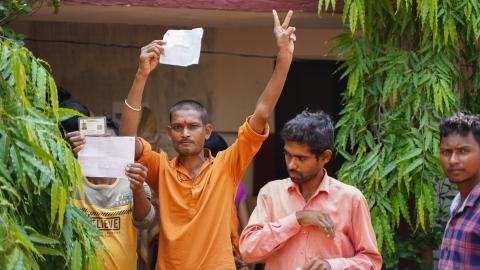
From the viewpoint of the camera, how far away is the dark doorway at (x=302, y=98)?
7.76m

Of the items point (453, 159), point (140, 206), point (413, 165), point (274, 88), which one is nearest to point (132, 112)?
point (140, 206)

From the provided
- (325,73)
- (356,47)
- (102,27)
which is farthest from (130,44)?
(356,47)

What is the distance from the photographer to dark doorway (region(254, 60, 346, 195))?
25.5 feet

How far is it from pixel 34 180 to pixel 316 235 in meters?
1.39

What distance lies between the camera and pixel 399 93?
6027 millimetres

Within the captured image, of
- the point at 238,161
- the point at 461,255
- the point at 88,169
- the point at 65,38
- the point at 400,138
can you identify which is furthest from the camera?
the point at 65,38

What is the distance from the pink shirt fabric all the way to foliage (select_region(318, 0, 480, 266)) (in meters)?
1.58

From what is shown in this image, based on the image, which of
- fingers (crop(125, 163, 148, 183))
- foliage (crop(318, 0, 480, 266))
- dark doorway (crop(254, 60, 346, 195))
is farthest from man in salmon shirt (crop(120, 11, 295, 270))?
dark doorway (crop(254, 60, 346, 195))

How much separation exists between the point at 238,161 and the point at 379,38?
6.04 ft

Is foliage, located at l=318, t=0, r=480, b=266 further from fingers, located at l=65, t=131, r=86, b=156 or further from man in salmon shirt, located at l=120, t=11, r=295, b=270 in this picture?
fingers, located at l=65, t=131, r=86, b=156

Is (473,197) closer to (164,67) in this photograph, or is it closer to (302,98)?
(302,98)

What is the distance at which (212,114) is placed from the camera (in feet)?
25.1

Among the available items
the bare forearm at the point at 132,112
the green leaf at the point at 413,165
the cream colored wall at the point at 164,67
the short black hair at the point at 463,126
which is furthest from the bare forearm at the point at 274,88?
the cream colored wall at the point at 164,67

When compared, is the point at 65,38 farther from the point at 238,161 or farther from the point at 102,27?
the point at 238,161
